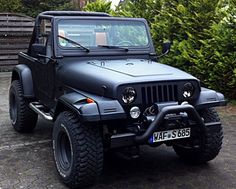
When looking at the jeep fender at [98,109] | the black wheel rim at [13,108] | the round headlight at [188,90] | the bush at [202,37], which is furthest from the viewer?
the bush at [202,37]

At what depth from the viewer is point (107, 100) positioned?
3676mm

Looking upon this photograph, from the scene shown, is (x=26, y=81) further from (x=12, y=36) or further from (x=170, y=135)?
(x=12, y=36)

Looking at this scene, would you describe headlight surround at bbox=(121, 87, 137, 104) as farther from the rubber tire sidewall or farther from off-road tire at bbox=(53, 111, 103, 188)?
the rubber tire sidewall

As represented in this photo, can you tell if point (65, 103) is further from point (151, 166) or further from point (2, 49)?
point (2, 49)

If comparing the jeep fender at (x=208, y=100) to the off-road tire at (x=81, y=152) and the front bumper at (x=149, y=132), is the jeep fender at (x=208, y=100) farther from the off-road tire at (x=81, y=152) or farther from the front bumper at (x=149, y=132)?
the off-road tire at (x=81, y=152)

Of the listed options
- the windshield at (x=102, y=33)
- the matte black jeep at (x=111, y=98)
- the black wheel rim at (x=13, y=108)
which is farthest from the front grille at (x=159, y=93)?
the black wheel rim at (x=13, y=108)

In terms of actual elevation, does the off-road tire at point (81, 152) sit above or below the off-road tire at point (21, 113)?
above

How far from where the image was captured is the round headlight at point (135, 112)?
12.3ft

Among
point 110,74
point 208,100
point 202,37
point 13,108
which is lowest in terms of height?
point 13,108

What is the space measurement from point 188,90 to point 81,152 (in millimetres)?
1271

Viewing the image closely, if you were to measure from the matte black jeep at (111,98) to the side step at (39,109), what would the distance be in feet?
0.07

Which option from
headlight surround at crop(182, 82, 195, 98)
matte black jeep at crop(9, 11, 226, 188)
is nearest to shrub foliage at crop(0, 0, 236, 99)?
matte black jeep at crop(9, 11, 226, 188)

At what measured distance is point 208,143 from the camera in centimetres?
424

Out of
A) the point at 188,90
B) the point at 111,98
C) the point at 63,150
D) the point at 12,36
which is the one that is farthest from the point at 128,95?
the point at 12,36
